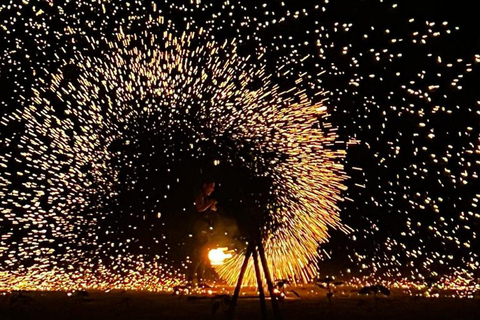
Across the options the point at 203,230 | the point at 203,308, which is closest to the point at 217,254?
the point at 203,308

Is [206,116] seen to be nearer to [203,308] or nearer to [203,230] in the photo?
[203,230]

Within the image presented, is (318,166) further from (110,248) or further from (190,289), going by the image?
(110,248)

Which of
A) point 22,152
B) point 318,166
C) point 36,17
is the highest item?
point 22,152

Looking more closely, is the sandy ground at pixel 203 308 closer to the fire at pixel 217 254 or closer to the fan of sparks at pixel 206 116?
the fire at pixel 217 254

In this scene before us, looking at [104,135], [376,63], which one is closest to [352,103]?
[376,63]

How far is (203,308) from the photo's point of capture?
7.94m

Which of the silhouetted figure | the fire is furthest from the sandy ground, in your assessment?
the silhouetted figure

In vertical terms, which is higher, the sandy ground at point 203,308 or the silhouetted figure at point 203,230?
the silhouetted figure at point 203,230

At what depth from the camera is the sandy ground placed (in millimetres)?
7281

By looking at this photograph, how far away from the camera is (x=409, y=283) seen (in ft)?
39.0

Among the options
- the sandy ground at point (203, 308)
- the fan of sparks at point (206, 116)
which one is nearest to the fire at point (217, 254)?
the sandy ground at point (203, 308)

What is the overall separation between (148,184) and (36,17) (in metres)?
4.38

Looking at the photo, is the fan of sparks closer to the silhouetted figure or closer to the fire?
the silhouetted figure

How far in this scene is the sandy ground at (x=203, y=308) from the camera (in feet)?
23.9
